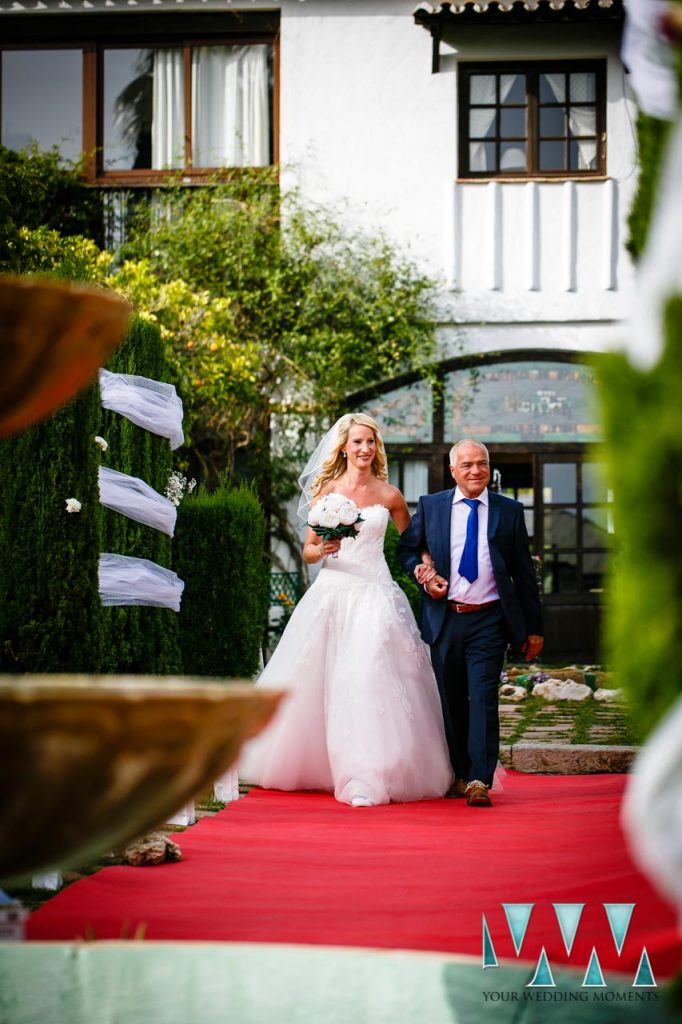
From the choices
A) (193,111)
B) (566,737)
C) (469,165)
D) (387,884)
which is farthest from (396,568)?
(387,884)

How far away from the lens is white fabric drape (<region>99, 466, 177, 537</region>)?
23.2 feet

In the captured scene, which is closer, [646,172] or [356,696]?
[646,172]

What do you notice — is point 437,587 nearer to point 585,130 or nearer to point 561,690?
point 561,690

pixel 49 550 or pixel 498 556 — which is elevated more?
pixel 49 550

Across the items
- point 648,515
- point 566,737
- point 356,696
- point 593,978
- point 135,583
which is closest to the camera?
point 648,515

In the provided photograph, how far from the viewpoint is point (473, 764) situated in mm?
7789

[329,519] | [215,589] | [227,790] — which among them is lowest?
[227,790]

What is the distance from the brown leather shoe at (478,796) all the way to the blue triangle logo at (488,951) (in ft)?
11.1

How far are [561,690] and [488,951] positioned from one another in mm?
9530

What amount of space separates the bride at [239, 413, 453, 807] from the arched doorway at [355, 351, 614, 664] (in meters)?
7.41

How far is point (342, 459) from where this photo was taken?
909 centimetres

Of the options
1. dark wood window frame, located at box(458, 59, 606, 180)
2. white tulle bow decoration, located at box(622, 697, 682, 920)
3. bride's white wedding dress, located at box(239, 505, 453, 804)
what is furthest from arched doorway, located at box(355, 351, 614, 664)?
white tulle bow decoration, located at box(622, 697, 682, 920)

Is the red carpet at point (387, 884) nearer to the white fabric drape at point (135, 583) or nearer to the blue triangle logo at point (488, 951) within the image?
the blue triangle logo at point (488, 951)

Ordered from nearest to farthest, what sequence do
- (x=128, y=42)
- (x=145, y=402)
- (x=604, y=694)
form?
(x=145, y=402) → (x=604, y=694) → (x=128, y=42)
